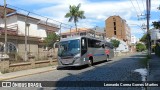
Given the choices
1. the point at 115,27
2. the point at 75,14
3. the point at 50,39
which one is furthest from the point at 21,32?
the point at 115,27

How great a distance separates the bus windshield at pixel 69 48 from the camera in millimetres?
24219

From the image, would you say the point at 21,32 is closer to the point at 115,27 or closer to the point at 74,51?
the point at 74,51

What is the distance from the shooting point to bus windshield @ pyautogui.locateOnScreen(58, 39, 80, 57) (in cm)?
2422

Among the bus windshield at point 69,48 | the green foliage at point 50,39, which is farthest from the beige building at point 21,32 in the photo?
the bus windshield at point 69,48

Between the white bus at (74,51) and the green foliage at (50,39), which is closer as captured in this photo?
the white bus at (74,51)

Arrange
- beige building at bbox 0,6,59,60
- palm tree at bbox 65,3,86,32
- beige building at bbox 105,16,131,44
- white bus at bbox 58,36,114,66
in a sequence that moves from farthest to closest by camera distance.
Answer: beige building at bbox 105,16,131,44
palm tree at bbox 65,3,86,32
beige building at bbox 0,6,59,60
white bus at bbox 58,36,114,66

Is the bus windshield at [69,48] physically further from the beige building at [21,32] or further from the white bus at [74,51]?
the beige building at [21,32]

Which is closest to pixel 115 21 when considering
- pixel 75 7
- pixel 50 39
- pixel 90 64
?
pixel 75 7

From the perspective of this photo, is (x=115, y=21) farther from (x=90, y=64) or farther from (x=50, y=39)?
(x=90, y=64)

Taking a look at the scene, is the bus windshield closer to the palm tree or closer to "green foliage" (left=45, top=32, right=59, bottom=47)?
"green foliage" (left=45, top=32, right=59, bottom=47)

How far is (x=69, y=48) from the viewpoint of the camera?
80.6ft

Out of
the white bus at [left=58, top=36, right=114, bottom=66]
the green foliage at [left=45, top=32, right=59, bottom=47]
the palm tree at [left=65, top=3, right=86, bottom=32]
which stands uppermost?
the palm tree at [left=65, top=3, right=86, bottom=32]

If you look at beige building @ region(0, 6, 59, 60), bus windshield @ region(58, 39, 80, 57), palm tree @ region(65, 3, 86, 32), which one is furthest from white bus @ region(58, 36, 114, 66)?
palm tree @ region(65, 3, 86, 32)

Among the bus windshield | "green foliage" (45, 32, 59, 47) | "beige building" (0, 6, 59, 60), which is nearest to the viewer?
the bus windshield
